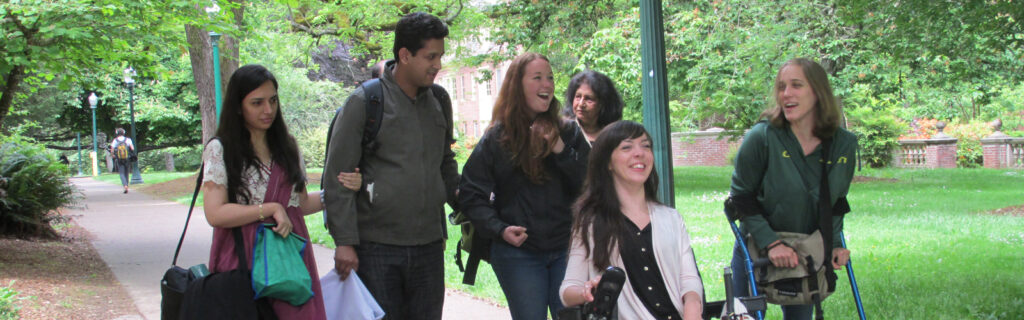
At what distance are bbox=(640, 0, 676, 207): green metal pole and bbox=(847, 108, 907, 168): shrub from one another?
25.5 meters

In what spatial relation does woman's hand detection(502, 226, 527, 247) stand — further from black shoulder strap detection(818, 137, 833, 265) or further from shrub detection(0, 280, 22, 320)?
shrub detection(0, 280, 22, 320)

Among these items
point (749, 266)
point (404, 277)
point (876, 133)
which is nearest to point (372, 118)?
point (404, 277)

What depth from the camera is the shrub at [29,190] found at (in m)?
11.0

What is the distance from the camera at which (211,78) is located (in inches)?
758

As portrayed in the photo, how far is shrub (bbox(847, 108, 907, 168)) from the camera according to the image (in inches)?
1118

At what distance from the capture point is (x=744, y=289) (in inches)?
162

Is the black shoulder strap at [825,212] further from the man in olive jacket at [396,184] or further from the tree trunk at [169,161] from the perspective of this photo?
the tree trunk at [169,161]

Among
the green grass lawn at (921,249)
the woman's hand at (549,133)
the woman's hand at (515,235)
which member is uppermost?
the woman's hand at (549,133)

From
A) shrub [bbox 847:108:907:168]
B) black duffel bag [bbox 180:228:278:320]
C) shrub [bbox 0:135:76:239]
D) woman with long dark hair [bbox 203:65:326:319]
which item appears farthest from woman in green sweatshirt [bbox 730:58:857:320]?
shrub [bbox 847:108:907:168]

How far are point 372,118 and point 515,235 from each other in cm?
79

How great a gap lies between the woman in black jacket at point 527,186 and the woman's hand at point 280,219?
825 mm

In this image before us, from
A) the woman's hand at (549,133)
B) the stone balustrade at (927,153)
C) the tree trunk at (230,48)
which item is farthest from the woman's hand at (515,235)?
the stone balustrade at (927,153)

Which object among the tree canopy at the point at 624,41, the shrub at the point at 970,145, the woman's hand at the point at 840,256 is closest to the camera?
the woman's hand at the point at 840,256

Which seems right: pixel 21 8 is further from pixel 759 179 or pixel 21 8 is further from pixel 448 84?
pixel 448 84
